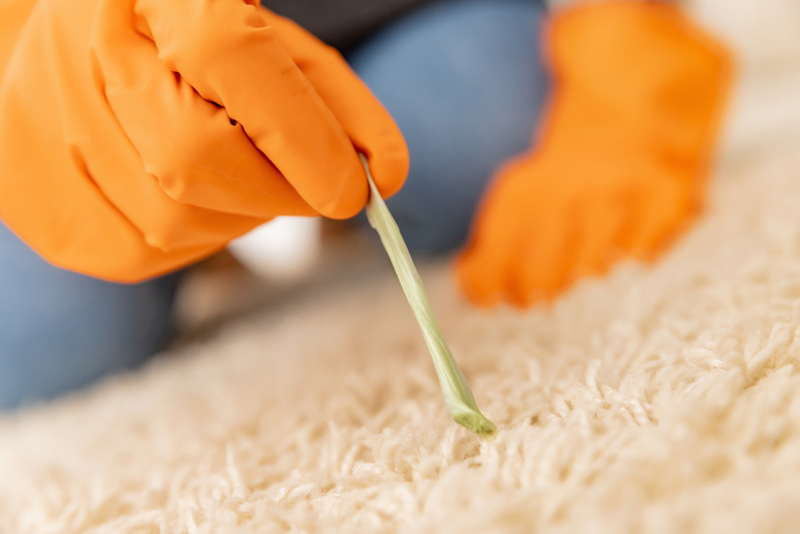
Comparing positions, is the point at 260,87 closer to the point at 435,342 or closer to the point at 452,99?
the point at 435,342

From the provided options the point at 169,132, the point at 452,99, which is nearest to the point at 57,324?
the point at 169,132

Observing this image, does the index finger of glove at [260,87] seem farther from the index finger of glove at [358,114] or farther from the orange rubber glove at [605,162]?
the orange rubber glove at [605,162]

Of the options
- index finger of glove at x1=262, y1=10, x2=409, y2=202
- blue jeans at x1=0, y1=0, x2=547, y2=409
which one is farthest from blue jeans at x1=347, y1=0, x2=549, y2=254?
index finger of glove at x1=262, y1=10, x2=409, y2=202

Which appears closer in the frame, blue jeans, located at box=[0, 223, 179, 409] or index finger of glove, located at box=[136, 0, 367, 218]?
index finger of glove, located at box=[136, 0, 367, 218]

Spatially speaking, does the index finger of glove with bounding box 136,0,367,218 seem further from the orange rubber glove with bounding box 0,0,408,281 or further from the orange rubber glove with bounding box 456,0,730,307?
the orange rubber glove with bounding box 456,0,730,307

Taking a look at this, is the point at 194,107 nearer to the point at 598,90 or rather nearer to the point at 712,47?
the point at 598,90

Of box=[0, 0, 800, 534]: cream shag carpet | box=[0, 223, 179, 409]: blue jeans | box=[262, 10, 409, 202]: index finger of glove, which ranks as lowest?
box=[0, 223, 179, 409]: blue jeans

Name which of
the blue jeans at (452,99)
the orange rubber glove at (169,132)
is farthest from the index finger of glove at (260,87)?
the blue jeans at (452,99)

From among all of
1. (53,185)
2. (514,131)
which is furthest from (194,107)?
(514,131)
